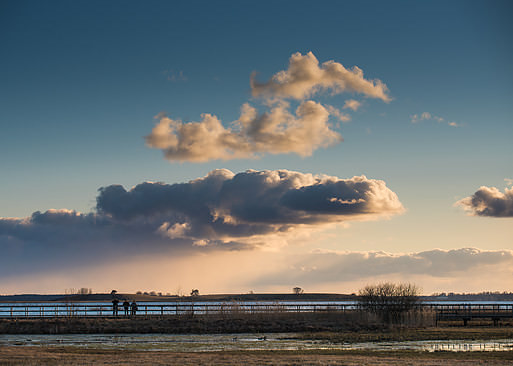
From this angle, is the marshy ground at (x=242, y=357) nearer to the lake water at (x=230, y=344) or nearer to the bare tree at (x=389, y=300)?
the lake water at (x=230, y=344)

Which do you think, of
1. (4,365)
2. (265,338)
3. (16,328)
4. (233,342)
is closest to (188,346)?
(233,342)

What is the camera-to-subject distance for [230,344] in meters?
41.4

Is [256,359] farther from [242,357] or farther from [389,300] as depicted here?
[389,300]

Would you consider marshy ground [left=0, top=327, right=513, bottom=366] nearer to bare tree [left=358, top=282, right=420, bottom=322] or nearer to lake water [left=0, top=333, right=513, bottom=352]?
lake water [left=0, top=333, right=513, bottom=352]

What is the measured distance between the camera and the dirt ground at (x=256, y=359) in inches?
1091

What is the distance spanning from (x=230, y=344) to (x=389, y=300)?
23275mm

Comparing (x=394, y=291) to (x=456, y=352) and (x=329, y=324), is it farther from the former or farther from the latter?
(x=456, y=352)

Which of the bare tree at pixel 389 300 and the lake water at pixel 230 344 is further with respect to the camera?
the bare tree at pixel 389 300

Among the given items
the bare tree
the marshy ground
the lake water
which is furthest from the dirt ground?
the bare tree

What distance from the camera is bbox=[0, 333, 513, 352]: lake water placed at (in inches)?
1468

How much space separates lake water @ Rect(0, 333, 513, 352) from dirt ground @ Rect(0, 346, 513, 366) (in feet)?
12.1

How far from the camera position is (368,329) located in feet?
179

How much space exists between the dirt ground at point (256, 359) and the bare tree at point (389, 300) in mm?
26229

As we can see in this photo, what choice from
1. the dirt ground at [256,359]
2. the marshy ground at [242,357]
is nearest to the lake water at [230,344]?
the marshy ground at [242,357]
